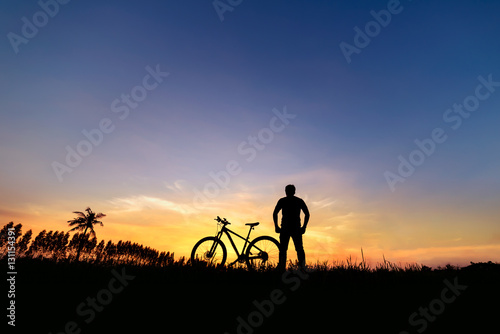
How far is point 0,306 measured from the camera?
505cm

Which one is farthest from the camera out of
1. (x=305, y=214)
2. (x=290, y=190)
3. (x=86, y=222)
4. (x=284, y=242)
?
(x=86, y=222)

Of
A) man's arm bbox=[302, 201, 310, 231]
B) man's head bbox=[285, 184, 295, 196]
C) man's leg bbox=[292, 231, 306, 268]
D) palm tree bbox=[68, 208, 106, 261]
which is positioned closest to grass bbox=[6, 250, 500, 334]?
man's leg bbox=[292, 231, 306, 268]

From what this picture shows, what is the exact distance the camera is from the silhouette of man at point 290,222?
893cm

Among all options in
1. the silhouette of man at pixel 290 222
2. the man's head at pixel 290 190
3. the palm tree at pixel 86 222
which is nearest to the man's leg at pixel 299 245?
the silhouette of man at pixel 290 222

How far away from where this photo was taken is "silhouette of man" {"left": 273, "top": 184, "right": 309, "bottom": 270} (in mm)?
8930

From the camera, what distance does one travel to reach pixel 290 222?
9.05 meters

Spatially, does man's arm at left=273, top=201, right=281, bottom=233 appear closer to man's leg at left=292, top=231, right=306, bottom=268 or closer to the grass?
man's leg at left=292, top=231, right=306, bottom=268

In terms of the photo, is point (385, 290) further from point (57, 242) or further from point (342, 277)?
point (57, 242)

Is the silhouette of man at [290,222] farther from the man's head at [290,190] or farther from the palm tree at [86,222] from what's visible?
the palm tree at [86,222]

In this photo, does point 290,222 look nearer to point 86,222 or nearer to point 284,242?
point 284,242

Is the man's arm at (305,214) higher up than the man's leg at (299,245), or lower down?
higher up

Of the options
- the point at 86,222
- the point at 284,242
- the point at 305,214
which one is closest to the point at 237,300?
the point at 284,242

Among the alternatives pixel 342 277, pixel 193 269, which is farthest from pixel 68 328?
pixel 342 277

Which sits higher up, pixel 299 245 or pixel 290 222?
pixel 290 222
